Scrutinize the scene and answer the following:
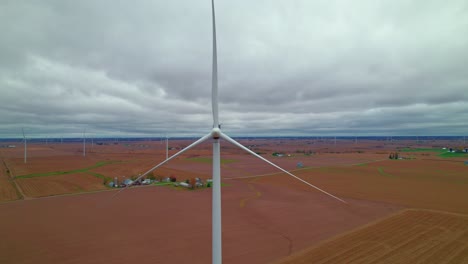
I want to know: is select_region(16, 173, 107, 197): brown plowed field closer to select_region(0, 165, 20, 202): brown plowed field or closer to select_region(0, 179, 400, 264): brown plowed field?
select_region(0, 165, 20, 202): brown plowed field

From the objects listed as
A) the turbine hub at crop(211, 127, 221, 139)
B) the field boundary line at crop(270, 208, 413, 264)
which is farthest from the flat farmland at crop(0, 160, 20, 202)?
the turbine hub at crop(211, 127, 221, 139)

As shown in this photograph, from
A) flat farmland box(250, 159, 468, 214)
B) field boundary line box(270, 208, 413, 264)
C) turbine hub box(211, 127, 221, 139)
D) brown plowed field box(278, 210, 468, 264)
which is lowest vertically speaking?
flat farmland box(250, 159, 468, 214)

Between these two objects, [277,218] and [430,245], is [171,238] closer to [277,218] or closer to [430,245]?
[277,218]

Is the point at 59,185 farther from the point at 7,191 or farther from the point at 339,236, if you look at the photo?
the point at 339,236

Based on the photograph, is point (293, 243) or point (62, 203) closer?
point (293, 243)

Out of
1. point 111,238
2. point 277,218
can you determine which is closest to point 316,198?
point 277,218

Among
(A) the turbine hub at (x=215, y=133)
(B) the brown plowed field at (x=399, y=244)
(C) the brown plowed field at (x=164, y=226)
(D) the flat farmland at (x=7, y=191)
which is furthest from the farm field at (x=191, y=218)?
(A) the turbine hub at (x=215, y=133)

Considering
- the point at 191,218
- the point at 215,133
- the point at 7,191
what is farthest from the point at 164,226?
the point at 7,191

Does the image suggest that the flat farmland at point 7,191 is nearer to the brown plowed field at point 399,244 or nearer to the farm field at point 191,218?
the farm field at point 191,218
